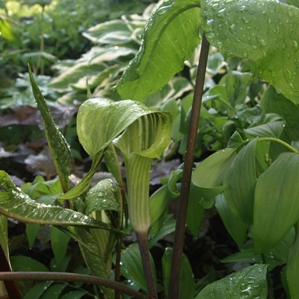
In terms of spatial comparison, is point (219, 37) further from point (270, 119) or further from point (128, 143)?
point (270, 119)

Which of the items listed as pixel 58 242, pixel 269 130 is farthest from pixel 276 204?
pixel 58 242

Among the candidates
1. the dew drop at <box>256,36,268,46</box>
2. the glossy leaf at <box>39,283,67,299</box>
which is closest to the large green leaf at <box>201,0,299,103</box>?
the dew drop at <box>256,36,268,46</box>

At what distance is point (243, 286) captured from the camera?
44 centimetres

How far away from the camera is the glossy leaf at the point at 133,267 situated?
24.5 inches

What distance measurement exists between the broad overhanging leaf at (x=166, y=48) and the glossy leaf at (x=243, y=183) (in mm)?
164

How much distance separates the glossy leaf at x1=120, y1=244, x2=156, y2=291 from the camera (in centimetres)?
62

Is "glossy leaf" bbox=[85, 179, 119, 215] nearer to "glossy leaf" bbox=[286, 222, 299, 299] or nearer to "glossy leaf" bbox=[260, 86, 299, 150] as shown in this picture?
"glossy leaf" bbox=[286, 222, 299, 299]

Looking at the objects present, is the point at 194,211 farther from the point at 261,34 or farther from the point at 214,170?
the point at 261,34

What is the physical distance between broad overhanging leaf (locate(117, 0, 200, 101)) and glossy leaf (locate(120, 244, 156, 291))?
0.88 ft

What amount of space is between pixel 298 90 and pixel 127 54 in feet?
4.96

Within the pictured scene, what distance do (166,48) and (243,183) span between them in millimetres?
217

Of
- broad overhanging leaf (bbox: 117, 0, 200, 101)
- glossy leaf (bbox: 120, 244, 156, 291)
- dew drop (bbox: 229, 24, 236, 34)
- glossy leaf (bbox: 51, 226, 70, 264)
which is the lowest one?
glossy leaf (bbox: 120, 244, 156, 291)

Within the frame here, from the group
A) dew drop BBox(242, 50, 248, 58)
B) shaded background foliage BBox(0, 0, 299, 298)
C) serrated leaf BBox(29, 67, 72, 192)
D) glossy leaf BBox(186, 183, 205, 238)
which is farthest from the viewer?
shaded background foliage BBox(0, 0, 299, 298)

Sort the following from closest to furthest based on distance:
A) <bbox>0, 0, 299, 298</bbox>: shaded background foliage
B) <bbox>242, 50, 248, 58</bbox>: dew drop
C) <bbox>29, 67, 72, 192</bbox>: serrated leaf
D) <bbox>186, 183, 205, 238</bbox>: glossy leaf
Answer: <bbox>242, 50, 248, 58</bbox>: dew drop, <bbox>29, 67, 72, 192</bbox>: serrated leaf, <bbox>186, 183, 205, 238</bbox>: glossy leaf, <bbox>0, 0, 299, 298</bbox>: shaded background foliage
